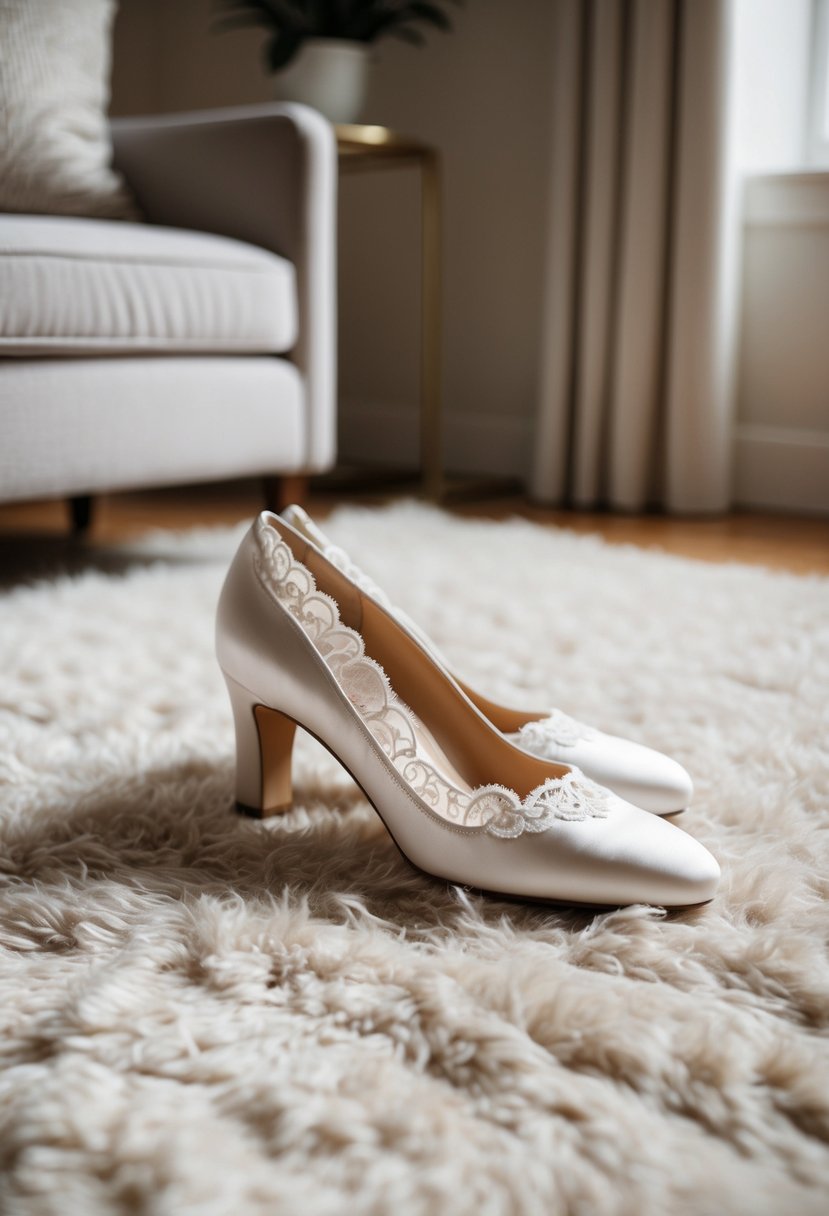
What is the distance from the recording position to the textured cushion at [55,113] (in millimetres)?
1793

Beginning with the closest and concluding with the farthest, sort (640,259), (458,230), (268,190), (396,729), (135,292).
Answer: (396,729) < (135,292) < (268,190) < (640,259) < (458,230)

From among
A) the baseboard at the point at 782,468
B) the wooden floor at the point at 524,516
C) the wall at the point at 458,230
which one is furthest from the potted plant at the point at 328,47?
the baseboard at the point at 782,468

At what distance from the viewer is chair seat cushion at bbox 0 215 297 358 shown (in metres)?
1.46

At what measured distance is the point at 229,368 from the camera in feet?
5.70

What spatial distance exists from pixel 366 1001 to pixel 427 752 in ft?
0.78

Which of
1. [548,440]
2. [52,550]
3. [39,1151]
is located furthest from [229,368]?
[39,1151]

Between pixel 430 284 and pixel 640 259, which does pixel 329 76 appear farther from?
pixel 640 259

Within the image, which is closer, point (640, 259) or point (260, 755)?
point (260, 755)

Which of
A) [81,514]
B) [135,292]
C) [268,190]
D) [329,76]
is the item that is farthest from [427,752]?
[329,76]

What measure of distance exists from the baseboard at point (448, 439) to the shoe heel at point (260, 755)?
78.8 inches

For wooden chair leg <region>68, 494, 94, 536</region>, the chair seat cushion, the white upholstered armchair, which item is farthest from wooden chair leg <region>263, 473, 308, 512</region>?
wooden chair leg <region>68, 494, 94, 536</region>

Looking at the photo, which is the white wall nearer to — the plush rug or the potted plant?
the potted plant

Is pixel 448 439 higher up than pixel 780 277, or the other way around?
pixel 780 277

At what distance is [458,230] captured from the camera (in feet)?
9.36
